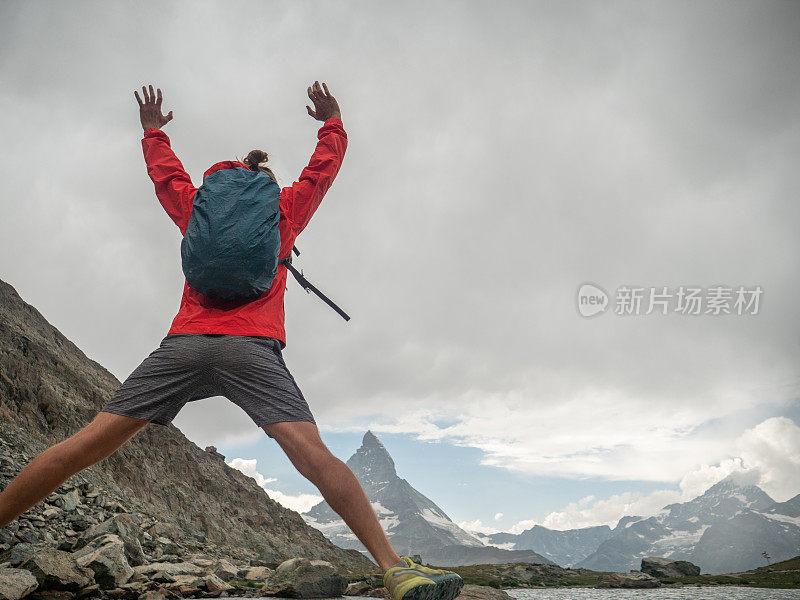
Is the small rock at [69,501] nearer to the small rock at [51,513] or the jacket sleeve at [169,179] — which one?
the small rock at [51,513]

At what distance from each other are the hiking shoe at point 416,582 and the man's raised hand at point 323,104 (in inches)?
146

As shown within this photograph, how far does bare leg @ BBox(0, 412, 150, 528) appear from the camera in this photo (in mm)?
3650

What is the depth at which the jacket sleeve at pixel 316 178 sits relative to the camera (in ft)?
13.8

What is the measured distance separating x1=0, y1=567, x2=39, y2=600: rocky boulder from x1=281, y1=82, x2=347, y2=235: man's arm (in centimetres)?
487

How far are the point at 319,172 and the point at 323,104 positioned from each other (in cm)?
89

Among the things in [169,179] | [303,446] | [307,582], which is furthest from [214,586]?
[169,179]

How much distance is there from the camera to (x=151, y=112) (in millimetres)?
4809

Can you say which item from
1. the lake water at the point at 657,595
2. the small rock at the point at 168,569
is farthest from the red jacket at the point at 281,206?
the lake water at the point at 657,595

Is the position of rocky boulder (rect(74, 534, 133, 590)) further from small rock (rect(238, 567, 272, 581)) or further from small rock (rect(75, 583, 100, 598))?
small rock (rect(238, 567, 272, 581))

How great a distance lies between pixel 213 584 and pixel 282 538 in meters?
70.9

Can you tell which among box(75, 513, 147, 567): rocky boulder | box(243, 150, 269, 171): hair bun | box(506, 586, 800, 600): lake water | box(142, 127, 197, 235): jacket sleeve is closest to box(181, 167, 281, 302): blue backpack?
box(142, 127, 197, 235): jacket sleeve

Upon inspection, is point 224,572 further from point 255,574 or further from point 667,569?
point 667,569

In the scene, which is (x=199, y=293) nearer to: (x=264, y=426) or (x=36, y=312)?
(x=264, y=426)

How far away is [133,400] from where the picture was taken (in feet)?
12.3
